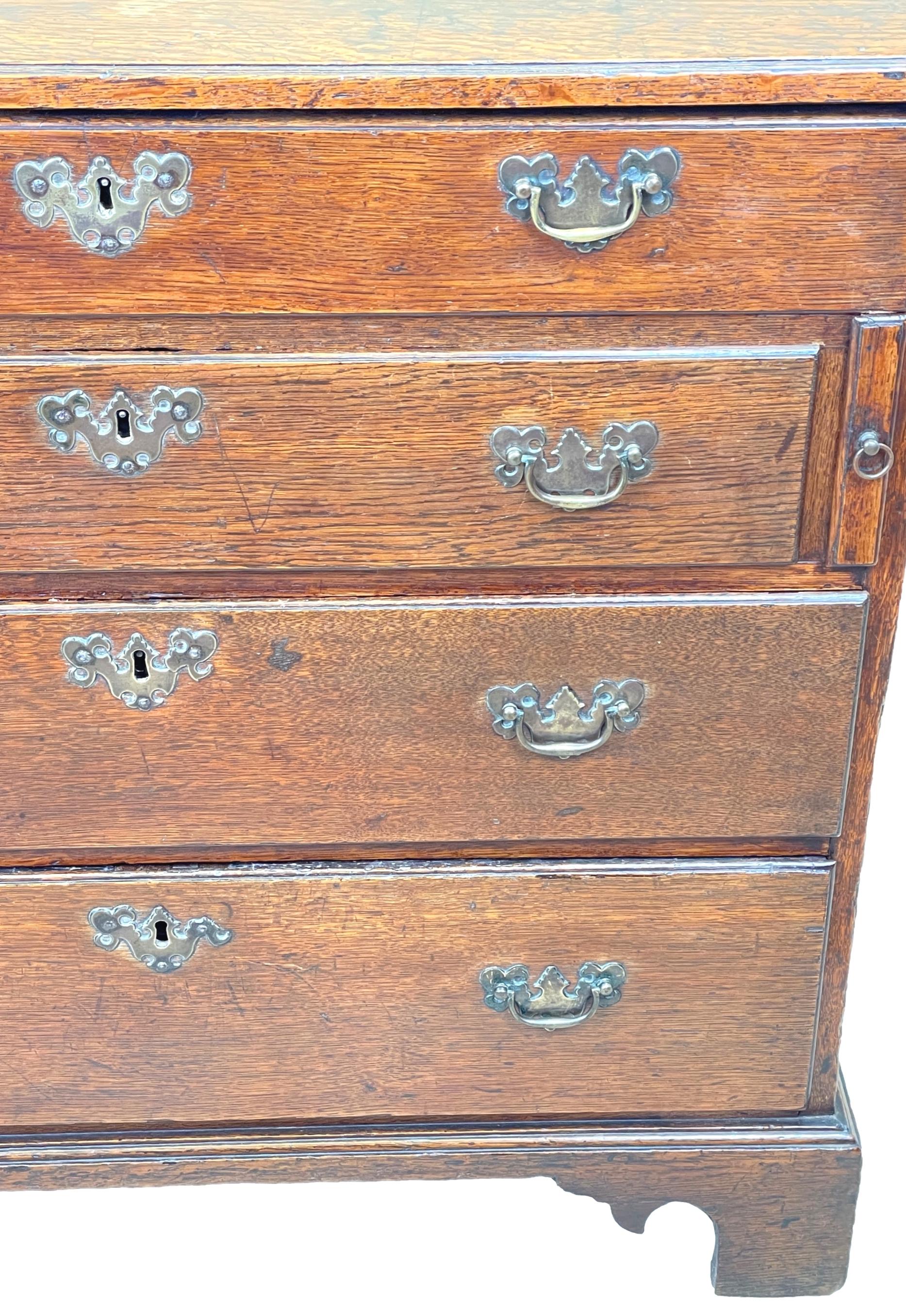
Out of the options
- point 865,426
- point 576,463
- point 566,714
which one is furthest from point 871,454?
point 566,714

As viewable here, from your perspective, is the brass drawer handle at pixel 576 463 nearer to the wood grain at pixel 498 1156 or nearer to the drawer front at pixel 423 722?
the drawer front at pixel 423 722

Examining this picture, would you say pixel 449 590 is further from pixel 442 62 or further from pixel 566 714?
pixel 442 62

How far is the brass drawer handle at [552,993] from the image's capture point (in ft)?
5.03

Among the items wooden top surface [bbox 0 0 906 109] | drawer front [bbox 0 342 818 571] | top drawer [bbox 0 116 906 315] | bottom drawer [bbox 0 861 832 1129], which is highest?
wooden top surface [bbox 0 0 906 109]

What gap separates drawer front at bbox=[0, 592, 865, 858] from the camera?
137 centimetres

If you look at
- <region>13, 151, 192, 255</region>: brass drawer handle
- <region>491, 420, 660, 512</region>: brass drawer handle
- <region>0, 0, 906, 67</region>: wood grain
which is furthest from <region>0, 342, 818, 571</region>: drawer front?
<region>0, 0, 906, 67</region>: wood grain

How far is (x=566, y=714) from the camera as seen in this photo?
141cm

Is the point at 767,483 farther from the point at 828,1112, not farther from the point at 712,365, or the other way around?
the point at 828,1112

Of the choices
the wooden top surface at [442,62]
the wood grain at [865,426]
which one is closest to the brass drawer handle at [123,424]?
the wooden top surface at [442,62]

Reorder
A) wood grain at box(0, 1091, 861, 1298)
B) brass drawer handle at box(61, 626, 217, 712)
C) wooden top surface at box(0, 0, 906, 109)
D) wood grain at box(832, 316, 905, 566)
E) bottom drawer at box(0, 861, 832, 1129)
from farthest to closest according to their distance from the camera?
1. wood grain at box(0, 1091, 861, 1298)
2. bottom drawer at box(0, 861, 832, 1129)
3. brass drawer handle at box(61, 626, 217, 712)
4. wood grain at box(832, 316, 905, 566)
5. wooden top surface at box(0, 0, 906, 109)

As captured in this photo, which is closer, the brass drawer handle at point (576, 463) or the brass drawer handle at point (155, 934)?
the brass drawer handle at point (576, 463)

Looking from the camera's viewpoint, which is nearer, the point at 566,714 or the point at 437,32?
the point at 437,32

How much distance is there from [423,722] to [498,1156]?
20.0 inches

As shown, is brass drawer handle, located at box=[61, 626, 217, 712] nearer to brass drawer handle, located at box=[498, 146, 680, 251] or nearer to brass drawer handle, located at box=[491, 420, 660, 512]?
brass drawer handle, located at box=[491, 420, 660, 512]
